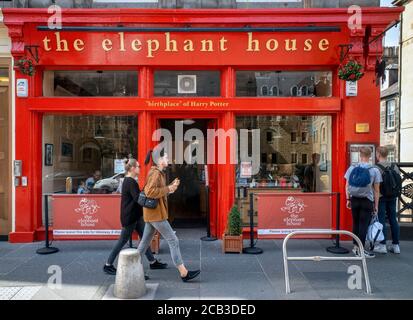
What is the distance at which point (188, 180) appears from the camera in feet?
33.4

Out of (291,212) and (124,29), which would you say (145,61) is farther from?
(291,212)

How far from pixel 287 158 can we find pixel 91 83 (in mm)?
4753

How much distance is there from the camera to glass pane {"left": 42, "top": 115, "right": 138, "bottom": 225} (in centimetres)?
799

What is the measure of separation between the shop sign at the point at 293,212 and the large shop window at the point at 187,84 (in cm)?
261

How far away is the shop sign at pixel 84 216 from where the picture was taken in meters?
6.95

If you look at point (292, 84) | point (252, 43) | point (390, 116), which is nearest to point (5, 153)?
point (252, 43)

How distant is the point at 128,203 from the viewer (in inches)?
217

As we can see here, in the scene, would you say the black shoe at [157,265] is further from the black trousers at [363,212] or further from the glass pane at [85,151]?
the black trousers at [363,212]

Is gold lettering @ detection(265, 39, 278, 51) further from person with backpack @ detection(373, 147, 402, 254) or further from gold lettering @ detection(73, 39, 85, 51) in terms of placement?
gold lettering @ detection(73, 39, 85, 51)

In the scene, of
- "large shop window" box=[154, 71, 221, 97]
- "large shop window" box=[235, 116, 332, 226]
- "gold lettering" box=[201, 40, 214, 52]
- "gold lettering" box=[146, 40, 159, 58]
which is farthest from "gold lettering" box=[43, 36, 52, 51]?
"large shop window" box=[235, 116, 332, 226]

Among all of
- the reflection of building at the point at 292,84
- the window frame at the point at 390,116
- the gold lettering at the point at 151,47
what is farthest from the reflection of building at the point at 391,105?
the gold lettering at the point at 151,47

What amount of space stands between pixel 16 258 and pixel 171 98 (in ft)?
13.9

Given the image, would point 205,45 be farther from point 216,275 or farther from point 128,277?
point 128,277
